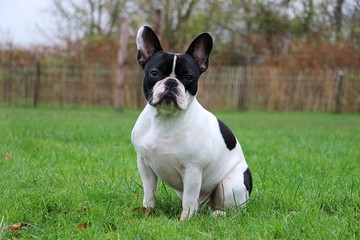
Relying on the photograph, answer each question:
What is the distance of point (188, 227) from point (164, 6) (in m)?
27.3

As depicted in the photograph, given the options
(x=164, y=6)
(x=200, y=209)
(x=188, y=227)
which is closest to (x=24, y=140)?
(x=200, y=209)

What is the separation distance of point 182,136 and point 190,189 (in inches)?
14.5

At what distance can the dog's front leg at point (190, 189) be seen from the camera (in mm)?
3276

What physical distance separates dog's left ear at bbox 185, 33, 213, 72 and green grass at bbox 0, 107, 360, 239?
108 cm

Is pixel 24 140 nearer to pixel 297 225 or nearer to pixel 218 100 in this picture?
pixel 297 225

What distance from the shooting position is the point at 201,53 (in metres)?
3.53

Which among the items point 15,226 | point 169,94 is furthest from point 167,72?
point 15,226

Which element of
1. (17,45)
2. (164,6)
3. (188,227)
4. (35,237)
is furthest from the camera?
(164,6)

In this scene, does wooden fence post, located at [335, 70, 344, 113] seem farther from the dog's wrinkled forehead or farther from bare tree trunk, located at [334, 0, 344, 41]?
A: the dog's wrinkled forehead

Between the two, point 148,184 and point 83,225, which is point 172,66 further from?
point 83,225

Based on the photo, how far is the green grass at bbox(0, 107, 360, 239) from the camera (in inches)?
115

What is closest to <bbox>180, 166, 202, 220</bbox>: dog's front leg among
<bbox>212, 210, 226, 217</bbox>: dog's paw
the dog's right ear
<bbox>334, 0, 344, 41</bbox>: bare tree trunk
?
<bbox>212, 210, 226, 217</bbox>: dog's paw

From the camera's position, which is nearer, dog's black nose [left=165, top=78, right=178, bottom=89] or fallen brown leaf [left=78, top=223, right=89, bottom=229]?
fallen brown leaf [left=78, top=223, right=89, bottom=229]

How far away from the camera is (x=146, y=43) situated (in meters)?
3.46
